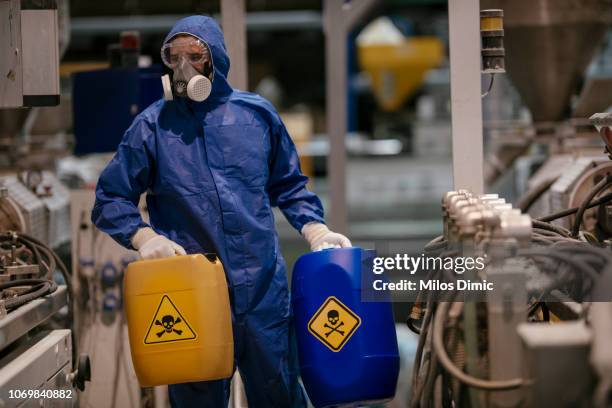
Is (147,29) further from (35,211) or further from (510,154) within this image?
(35,211)

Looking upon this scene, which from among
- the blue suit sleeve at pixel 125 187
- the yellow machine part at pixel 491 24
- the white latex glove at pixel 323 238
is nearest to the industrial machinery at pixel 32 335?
the blue suit sleeve at pixel 125 187

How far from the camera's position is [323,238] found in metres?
3.01

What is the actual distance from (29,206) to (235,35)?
3.67 ft

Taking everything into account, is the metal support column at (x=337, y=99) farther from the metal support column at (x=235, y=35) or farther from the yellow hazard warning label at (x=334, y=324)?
the yellow hazard warning label at (x=334, y=324)

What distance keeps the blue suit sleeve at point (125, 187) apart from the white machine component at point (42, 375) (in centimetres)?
35

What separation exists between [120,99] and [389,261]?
196 centimetres

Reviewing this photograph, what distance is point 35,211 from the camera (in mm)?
4223

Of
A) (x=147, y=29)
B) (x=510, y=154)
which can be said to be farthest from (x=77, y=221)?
(x=147, y=29)

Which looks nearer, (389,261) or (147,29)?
(389,261)

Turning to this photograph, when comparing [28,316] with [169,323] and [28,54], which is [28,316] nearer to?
[169,323]

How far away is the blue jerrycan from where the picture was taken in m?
2.81

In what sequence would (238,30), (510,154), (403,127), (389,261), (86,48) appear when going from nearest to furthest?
1. (389,261)
2. (238,30)
3. (510,154)
4. (86,48)
5. (403,127)

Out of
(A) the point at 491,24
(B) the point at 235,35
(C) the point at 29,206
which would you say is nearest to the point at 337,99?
(B) the point at 235,35

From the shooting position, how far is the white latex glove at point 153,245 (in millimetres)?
2820
